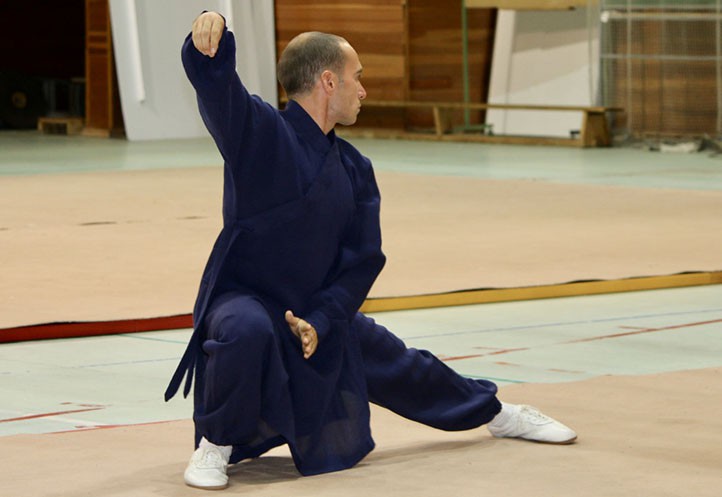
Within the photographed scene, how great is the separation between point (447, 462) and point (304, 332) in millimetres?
530

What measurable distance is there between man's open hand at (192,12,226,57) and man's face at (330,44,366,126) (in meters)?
0.42

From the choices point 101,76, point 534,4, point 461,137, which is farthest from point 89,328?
point 101,76

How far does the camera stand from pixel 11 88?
21.8 metres

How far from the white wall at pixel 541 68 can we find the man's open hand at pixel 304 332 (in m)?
14.6

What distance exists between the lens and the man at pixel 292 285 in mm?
3857

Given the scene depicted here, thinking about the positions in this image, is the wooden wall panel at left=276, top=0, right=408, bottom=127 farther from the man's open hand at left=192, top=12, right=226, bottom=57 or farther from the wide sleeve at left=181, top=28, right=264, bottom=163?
the man's open hand at left=192, top=12, right=226, bottom=57

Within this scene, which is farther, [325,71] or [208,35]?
[325,71]

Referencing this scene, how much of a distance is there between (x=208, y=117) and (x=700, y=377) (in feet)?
6.96

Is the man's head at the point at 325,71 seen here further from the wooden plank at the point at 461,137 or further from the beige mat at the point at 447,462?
the wooden plank at the point at 461,137

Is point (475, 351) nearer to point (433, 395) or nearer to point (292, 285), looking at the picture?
point (433, 395)

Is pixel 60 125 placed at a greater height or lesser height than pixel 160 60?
lesser

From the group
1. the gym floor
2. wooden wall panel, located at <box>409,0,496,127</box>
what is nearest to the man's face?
the gym floor

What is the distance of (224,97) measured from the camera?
3840mm

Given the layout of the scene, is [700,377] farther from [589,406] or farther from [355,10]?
[355,10]
